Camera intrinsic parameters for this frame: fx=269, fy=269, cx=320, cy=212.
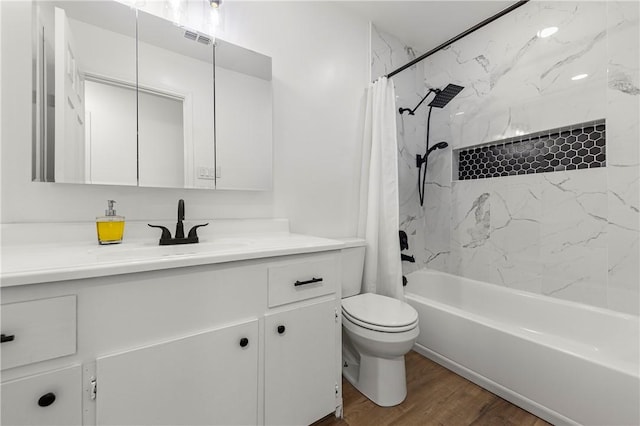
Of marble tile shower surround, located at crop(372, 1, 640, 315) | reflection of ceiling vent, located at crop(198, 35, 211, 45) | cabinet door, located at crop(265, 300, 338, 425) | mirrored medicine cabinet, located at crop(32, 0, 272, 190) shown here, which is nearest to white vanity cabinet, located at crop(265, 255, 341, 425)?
cabinet door, located at crop(265, 300, 338, 425)

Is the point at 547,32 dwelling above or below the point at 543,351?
above

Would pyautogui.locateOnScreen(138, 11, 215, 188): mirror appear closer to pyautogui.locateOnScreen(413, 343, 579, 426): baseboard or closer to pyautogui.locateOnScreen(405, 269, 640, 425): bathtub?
pyautogui.locateOnScreen(405, 269, 640, 425): bathtub

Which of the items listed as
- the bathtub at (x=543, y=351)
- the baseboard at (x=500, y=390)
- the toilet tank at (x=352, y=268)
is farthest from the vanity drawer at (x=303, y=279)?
the baseboard at (x=500, y=390)

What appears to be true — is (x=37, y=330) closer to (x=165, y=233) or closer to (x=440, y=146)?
(x=165, y=233)

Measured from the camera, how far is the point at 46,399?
674 mm

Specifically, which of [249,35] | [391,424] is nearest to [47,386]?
[391,424]

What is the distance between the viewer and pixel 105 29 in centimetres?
117

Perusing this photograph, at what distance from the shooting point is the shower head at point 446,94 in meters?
1.97

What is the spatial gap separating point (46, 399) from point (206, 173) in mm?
996

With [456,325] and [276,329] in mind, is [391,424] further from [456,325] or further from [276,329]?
[276,329]

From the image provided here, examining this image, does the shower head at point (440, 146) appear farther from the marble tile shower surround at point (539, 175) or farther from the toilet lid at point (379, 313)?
the toilet lid at point (379, 313)

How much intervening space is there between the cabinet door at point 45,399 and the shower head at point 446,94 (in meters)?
2.41

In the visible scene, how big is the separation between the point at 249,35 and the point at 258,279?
1391mm

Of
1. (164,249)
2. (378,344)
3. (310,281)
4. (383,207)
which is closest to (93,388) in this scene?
(164,249)
